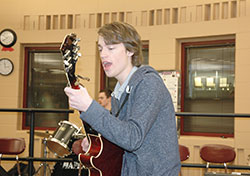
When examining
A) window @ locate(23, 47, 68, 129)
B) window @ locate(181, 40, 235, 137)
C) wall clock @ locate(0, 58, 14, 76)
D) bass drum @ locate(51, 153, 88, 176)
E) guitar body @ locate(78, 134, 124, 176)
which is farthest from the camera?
window @ locate(23, 47, 68, 129)

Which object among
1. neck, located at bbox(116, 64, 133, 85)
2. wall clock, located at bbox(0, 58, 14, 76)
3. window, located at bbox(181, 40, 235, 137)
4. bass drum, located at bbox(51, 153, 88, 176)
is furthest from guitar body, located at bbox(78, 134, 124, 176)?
wall clock, located at bbox(0, 58, 14, 76)

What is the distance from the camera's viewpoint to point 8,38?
6.99 meters

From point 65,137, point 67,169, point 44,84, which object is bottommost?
A: point 67,169

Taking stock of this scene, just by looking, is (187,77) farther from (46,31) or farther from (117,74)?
(117,74)

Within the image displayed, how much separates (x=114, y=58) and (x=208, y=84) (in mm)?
4894

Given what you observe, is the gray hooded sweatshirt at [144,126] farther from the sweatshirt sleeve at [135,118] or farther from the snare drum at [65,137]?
the snare drum at [65,137]

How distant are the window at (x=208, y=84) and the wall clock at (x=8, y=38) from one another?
9.87ft

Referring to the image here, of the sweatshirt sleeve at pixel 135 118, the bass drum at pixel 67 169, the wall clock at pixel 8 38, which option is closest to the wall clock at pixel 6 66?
the wall clock at pixel 8 38

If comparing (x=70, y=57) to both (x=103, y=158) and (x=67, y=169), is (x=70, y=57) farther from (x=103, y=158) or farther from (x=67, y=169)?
(x=67, y=169)

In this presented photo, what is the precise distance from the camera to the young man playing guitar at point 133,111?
49.5 inches

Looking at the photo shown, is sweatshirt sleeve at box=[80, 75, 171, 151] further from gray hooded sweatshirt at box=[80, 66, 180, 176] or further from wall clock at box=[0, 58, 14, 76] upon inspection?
wall clock at box=[0, 58, 14, 76]

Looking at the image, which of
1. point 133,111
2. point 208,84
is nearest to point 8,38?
point 208,84

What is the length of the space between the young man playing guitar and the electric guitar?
85 millimetres

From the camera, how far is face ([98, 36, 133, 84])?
146 centimetres
